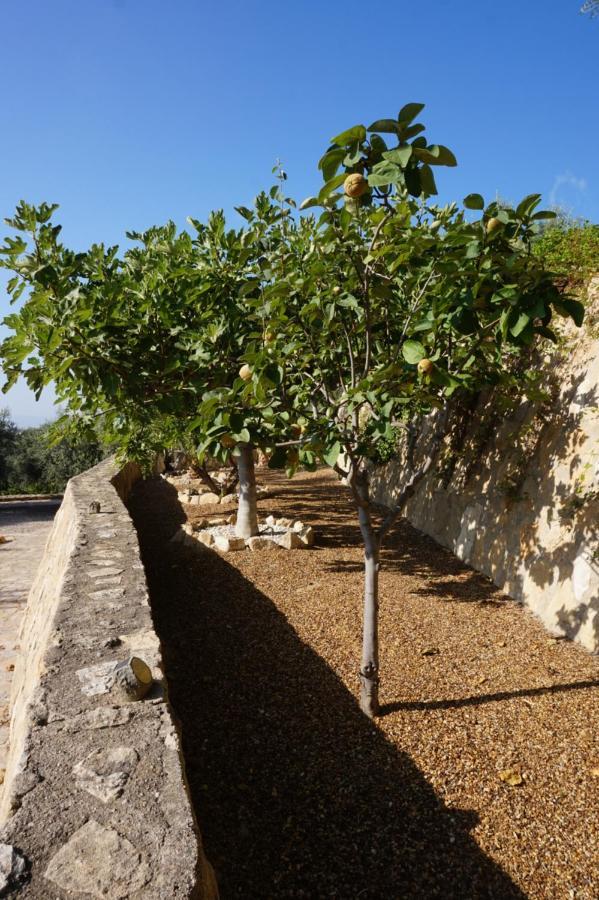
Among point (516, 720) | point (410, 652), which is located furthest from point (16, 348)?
point (516, 720)

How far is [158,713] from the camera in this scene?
2.21m

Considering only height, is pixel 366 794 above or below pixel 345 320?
below

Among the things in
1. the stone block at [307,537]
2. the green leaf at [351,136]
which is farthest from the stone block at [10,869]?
the stone block at [307,537]

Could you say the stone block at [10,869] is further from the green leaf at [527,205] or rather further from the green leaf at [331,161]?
the green leaf at [527,205]

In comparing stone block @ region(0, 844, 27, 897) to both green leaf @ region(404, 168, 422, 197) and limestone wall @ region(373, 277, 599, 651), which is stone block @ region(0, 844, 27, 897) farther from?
limestone wall @ region(373, 277, 599, 651)

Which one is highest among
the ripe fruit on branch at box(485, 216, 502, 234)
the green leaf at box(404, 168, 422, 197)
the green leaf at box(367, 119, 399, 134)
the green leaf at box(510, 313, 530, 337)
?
the green leaf at box(367, 119, 399, 134)

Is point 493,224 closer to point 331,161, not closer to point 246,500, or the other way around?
point 331,161

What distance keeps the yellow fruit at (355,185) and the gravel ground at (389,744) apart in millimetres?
2949

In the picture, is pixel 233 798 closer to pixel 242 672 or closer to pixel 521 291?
pixel 242 672

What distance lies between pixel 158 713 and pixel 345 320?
8.05 feet

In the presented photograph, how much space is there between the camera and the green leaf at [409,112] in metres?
1.98

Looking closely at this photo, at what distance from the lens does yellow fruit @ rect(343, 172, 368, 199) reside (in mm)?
2215

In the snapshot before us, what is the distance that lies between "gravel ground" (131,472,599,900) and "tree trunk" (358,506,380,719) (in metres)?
0.12

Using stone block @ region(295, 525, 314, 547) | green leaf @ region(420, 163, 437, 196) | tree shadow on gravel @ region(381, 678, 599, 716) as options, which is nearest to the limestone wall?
tree shadow on gravel @ region(381, 678, 599, 716)
